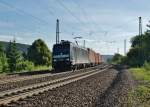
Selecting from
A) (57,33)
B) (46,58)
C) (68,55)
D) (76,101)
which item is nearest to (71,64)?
(68,55)

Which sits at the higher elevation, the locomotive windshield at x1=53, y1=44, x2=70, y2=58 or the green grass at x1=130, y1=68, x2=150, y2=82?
the locomotive windshield at x1=53, y1=44, x2=70, y2=58

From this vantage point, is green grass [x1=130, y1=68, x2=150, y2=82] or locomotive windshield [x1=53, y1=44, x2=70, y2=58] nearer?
green grass [x1=130, y1=68, x2=150, y2=82]

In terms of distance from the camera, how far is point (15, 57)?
7769cm

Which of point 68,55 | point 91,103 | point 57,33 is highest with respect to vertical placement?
point 57,33

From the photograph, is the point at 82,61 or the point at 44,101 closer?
the point at 44,101

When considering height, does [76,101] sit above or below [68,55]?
below

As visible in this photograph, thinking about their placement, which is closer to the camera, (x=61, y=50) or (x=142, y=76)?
(x=142, y=76)

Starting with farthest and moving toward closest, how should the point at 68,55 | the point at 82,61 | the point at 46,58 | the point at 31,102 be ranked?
the point at 46,58 < the point at 82,61 < the point at 68,55 < the point at 31,102

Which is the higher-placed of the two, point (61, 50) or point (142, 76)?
point (61, 50)

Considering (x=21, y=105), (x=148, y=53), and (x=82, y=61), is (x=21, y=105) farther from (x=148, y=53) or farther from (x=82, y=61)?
(x=148, y=53)

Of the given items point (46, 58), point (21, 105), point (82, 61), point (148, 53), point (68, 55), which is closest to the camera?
point (21, 105)

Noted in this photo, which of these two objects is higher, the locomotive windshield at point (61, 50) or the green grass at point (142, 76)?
the locomotive windshield at point (61, 50)

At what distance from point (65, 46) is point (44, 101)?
31451mm

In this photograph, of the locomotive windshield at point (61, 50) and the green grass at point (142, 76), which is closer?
the green grass at point (142, 76)
